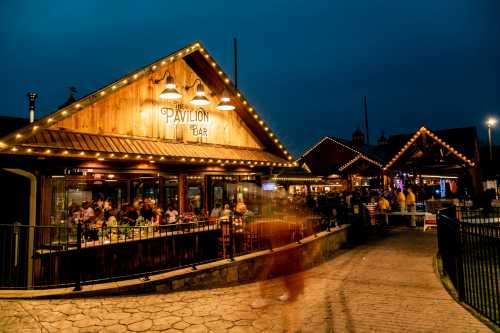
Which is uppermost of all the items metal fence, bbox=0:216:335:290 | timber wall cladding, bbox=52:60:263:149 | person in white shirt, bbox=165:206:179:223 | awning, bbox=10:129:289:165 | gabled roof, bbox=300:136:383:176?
gabled roof, bbox=300:136:383:176

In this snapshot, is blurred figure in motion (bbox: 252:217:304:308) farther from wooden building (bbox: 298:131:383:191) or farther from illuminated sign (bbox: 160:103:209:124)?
wooden building (bbox: 298:131:383:191)

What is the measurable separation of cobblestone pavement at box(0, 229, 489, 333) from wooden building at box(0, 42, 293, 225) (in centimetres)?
367

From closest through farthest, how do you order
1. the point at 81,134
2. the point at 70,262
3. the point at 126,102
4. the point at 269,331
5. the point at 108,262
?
1. the point at 269,331
2. the point at 70,262
3. the point at 108,262
4. the point at 81,134
5. the point at 126,102

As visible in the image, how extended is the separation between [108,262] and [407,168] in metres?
19.1

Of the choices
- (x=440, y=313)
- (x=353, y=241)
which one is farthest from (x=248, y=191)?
(x=440, y=313)

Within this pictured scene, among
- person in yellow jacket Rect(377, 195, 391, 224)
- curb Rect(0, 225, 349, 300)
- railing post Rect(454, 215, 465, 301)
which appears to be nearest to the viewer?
railing post Rect(454, 215, 465, 301)

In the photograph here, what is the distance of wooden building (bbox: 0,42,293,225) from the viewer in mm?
8719

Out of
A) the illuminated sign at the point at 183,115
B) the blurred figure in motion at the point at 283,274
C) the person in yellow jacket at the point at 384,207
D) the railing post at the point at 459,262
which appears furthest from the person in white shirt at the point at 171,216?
the person in yellow jacket at the point at 384,207

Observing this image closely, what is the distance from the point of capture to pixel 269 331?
5207mm

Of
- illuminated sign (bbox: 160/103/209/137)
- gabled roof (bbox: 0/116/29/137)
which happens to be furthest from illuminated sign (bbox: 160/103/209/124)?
gabled roof (bbox: 0/116/29/137)

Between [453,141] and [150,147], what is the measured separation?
18.5 m

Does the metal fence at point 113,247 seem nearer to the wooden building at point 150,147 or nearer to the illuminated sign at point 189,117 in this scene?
the wooden building at point 150,147

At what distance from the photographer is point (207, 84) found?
1348cm

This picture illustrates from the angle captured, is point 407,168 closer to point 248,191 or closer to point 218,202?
point 248,191
